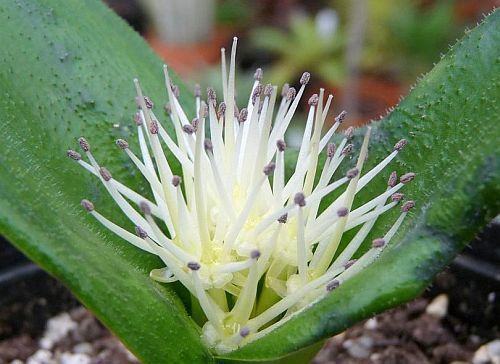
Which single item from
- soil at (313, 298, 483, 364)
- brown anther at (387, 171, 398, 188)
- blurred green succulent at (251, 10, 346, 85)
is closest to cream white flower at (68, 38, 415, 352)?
brown anther at (387, 171, 398, 188)

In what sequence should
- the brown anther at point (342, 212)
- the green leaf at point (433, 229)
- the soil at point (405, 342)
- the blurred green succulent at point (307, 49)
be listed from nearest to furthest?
1. the green leaf at point (433, 229)
2. the brown anther at point (342, 212)
3. the soil at point (405, 342)
4. the blurred green succulent at point (307, 49)

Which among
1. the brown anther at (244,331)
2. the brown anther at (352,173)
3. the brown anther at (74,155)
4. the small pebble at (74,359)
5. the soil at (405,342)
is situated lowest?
the soil at (405,342)

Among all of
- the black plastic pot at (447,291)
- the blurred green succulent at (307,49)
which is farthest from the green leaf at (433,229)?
the blurred green succulent at (307,49)

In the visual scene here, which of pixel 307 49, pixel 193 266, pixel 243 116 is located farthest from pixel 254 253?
pixel 307 49

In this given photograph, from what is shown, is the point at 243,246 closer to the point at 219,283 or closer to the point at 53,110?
the point at 219,283

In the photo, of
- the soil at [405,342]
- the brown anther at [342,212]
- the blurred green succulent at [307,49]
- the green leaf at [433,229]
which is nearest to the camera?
the green leaf at [433,229]

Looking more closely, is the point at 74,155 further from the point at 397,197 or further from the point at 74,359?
the point at 74,359

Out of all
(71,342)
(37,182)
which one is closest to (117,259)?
(37,182)

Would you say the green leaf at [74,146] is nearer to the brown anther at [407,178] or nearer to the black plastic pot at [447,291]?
the brown anther at [407,178]
